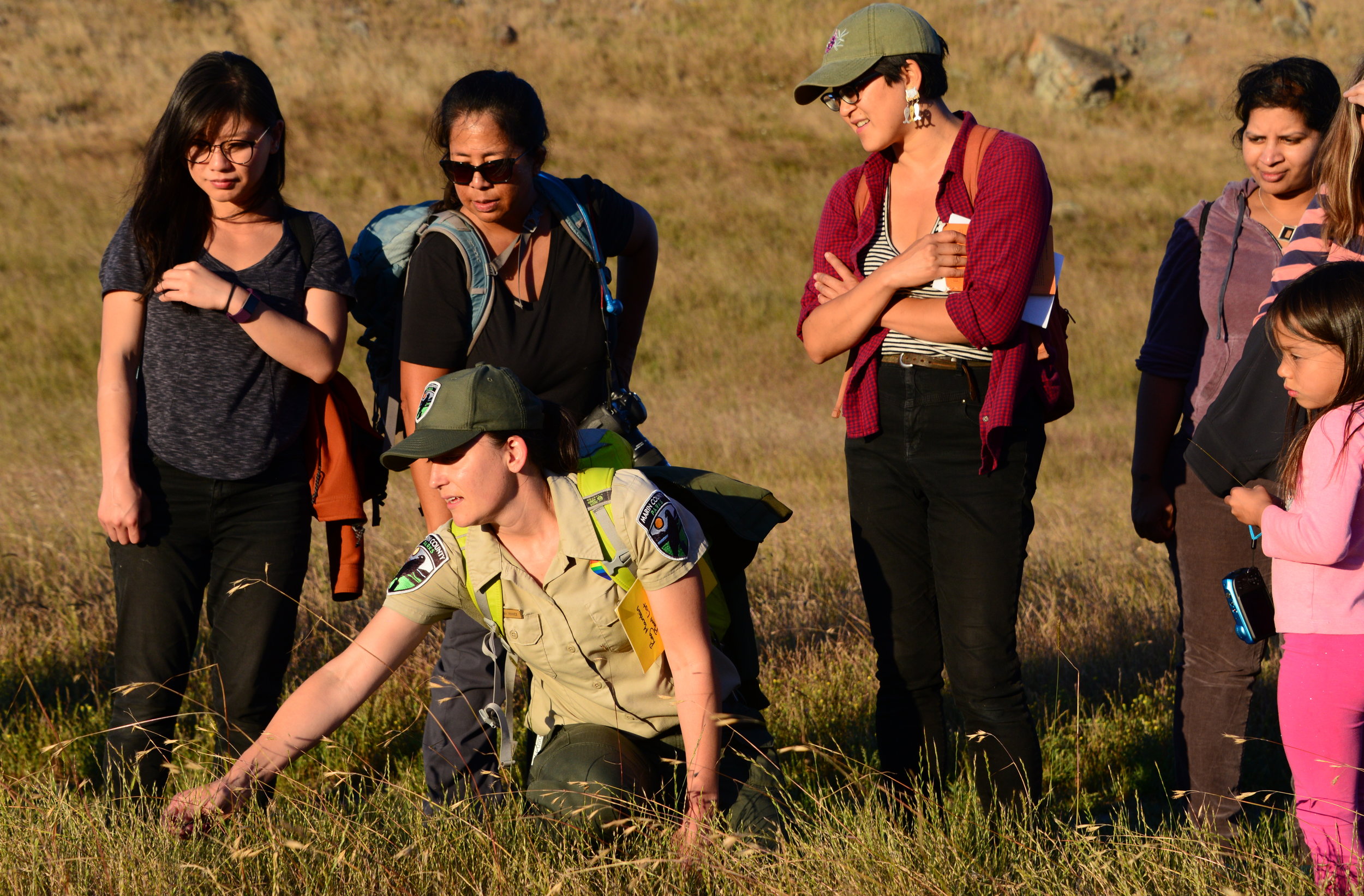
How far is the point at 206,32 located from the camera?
2920cm

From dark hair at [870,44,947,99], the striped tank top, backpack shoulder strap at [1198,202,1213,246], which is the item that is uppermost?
dark hair at [870,44,947,99]

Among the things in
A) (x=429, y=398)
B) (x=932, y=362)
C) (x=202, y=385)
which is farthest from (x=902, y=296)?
(x=202, y=385)

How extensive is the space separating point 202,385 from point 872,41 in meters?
2.18

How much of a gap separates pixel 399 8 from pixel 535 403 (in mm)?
33242

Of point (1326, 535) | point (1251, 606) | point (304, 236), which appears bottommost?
point (1251, 606)

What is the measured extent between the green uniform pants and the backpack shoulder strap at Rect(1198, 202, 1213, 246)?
206 cm

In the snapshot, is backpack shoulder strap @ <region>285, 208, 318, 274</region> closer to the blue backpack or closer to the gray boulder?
the blue backpack

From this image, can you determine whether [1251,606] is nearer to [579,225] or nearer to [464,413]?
[464,413]

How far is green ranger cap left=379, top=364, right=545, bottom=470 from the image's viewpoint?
2.88 m

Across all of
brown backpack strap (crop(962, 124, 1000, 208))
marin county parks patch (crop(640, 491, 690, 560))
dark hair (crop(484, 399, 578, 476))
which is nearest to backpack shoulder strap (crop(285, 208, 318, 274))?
dark hair (crop(484, 399, 578, 476))

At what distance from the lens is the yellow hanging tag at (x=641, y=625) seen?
3043mm

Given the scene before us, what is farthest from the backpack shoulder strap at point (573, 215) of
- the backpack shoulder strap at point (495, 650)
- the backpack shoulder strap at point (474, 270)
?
the backpack shoulder strap at point (495, 650)

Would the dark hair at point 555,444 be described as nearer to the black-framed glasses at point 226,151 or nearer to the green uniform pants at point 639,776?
the green uniform pants at point 639,776

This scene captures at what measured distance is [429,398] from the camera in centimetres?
301
